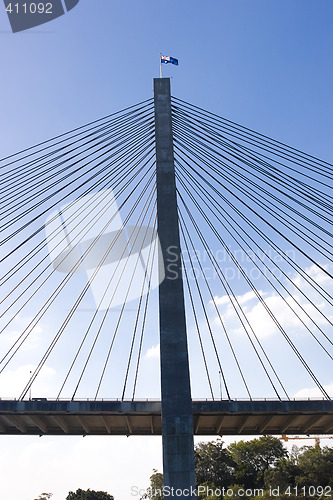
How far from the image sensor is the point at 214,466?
79.5 metres

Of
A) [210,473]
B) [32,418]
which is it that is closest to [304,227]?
[32,418]

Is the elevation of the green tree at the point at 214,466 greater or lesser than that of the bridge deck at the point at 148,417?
lesser

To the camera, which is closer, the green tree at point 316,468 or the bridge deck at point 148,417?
the bridge deck at point 148,417

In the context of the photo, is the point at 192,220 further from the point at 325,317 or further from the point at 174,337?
the point at 325,317

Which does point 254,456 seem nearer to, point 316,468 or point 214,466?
point 214,466

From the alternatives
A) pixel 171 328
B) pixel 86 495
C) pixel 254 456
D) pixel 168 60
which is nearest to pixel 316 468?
pixel 254 456

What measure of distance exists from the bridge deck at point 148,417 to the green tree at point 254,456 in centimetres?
5438

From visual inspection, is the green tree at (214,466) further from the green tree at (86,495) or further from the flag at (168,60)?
the flag at (168,60)

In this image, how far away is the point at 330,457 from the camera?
224ft

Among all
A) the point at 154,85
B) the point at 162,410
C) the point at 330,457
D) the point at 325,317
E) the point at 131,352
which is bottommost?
the point at 330,457

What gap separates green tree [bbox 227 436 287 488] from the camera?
77.8m

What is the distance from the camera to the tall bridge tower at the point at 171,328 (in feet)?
71.4

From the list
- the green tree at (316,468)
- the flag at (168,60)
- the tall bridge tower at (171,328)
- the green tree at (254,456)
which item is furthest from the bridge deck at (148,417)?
the green tree at (254,456)

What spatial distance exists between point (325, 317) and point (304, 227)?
548cm
